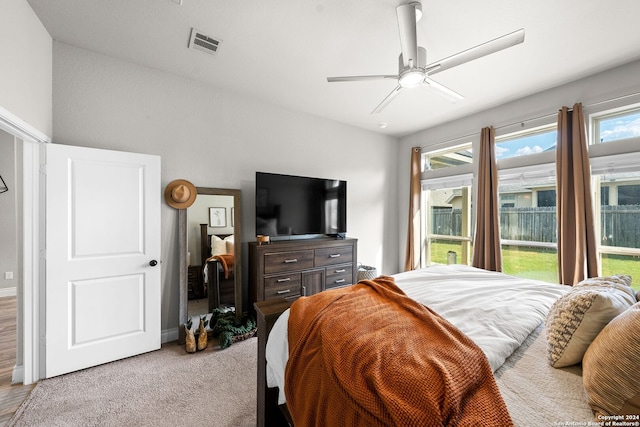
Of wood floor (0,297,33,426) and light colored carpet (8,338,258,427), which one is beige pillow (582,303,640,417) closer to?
light colored carpet (8,338,258,427)

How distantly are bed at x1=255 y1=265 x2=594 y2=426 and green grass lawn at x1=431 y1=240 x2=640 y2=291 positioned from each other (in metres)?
1.45

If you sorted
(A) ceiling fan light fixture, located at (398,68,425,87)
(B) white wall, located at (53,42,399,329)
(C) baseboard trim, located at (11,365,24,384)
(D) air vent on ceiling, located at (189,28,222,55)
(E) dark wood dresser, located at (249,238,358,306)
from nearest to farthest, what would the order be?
(A) ceiling fan light fixture, located at (398,68,425,87)
(C) baseboard trim, located at (11,365,24,384)
(D) air vent on ceiling, located at (189,28,222,55)
(B) white wall, located at (53,42,399,329)
(E) dark wood dresser, located at (249,238,358,306)

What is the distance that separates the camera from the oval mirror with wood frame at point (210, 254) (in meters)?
2.71

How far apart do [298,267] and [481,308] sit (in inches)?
81.8

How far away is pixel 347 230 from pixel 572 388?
3.26 metres

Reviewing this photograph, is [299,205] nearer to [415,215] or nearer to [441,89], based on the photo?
[441,89]

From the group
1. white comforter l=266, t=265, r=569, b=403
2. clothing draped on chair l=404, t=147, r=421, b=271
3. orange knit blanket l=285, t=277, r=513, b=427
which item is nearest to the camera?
orange knit blanket l=285, t=277, r=513, b=427

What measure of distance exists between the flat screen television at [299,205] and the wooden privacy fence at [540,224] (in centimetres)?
186

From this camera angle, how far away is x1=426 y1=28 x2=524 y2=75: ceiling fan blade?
150 cm

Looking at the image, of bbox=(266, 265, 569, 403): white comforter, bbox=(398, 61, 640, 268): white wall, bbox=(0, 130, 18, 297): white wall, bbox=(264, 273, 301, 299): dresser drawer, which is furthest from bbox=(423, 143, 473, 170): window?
bbox=(0, 130, 18, 297): white wall

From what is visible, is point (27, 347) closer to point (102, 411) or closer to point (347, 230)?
point (102, 411)

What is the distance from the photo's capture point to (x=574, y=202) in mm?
2703

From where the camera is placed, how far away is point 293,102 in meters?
3.33

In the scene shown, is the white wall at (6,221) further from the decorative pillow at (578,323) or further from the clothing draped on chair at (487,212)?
the clothing draped on chair at (487,212)
